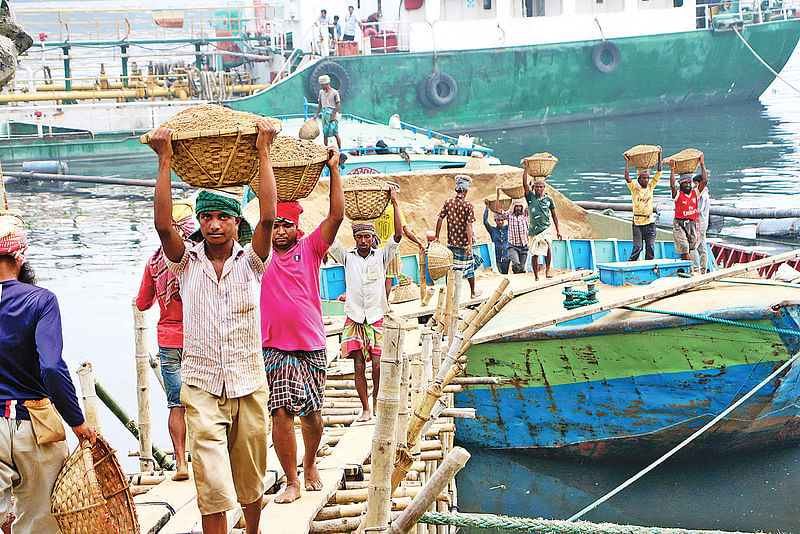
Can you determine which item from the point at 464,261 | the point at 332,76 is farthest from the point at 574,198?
the point at 464,261

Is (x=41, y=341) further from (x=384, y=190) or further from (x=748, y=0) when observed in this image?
(x=748, y=0)

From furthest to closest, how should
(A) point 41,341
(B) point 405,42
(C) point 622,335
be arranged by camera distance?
(B) point 405,42 → (C) point 622,335 → (A) point 41,341

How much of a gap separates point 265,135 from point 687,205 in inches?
295

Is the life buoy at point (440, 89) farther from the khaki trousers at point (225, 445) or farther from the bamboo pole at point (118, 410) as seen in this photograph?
the khaki trousers at point (225, 445)

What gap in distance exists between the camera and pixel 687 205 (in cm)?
1009

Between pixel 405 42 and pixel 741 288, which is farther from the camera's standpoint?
pixel 405 42

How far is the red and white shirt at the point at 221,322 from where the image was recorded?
3.44 metres

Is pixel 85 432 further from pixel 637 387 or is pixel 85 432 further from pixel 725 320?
pixel 637 387

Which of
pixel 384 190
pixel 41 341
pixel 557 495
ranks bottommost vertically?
pixel 557 495

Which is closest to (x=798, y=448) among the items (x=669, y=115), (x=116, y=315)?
(x=116, y=315)

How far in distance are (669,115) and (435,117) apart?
402 inches

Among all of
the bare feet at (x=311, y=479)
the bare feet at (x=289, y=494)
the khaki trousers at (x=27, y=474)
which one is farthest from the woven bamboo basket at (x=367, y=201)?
the khaki trousers at (x=27, y=474)

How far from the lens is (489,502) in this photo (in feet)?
28.3

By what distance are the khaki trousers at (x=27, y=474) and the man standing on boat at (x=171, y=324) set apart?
1.01 m
